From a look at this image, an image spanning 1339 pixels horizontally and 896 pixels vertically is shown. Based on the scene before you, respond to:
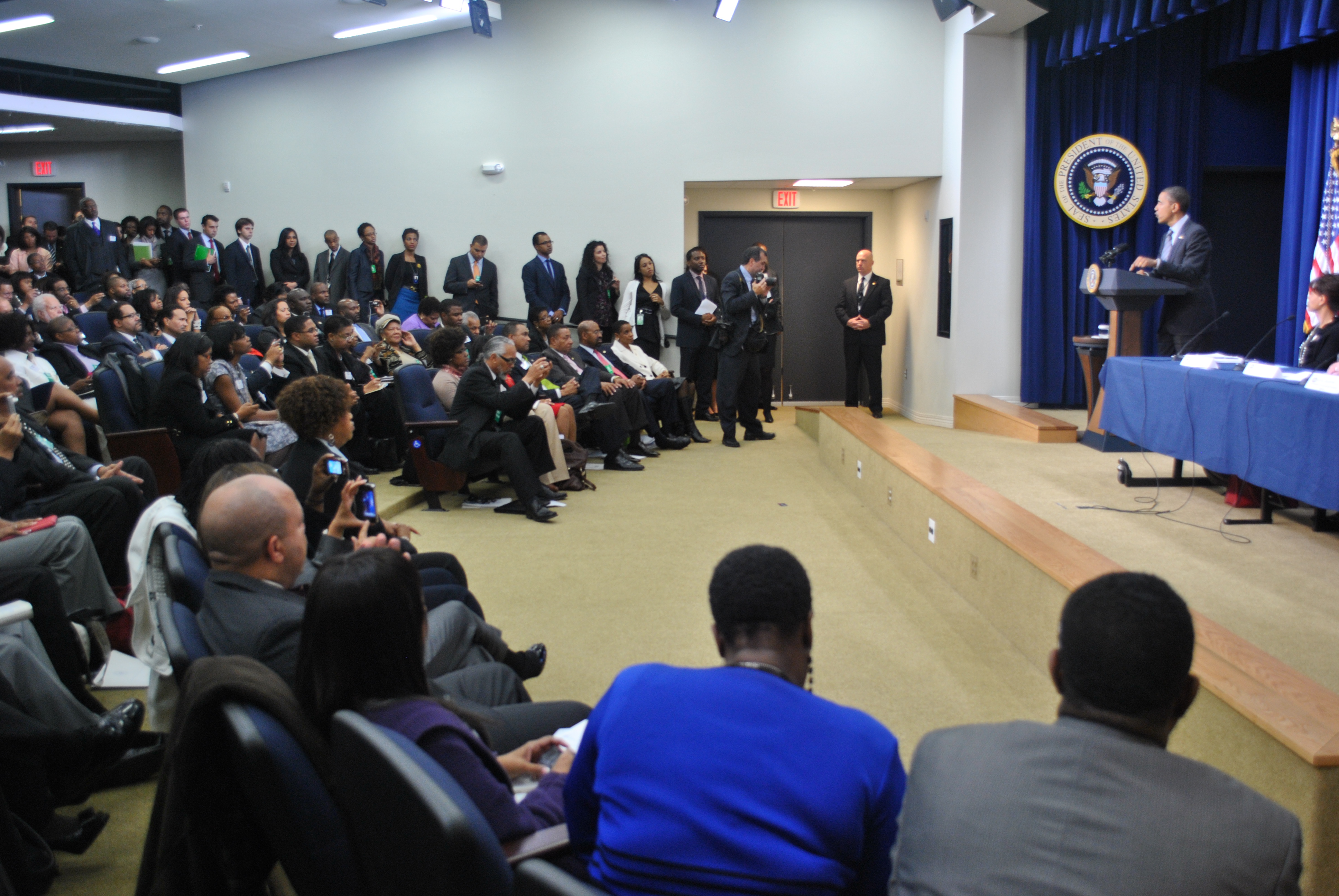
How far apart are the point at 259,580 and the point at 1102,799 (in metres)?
1.57

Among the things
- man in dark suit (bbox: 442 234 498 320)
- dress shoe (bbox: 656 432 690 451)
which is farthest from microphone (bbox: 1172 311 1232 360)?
man in dark suit (bbox: 442 234 498 320)

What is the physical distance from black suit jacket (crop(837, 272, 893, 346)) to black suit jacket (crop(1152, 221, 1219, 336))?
10.2 feet

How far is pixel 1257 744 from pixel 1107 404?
12.5ft

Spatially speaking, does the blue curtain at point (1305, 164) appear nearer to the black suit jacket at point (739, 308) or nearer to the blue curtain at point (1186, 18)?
the blue curtain at point (1186, 18)

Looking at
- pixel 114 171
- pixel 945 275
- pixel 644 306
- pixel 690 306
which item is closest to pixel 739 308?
pixel 690 306

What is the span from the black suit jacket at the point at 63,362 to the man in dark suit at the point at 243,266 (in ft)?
12.9

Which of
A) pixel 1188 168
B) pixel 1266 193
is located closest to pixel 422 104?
pixel 1188 168

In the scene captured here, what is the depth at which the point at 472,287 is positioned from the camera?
29.6 feet

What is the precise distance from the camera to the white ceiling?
7.77 metres

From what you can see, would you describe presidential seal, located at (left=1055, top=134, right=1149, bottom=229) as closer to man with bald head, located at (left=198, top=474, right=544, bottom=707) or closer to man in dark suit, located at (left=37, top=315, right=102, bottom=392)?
man in dark suit, located at (left=37, top=315, right=102, bottom=392)

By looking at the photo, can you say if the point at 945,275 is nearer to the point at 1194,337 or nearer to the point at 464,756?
the point at 1194,337

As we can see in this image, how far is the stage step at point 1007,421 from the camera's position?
655 cm

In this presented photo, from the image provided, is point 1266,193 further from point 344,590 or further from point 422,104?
point 344,590

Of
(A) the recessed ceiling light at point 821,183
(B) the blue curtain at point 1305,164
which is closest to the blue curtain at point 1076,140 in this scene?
(B) the blue curtain at point 1305,164
